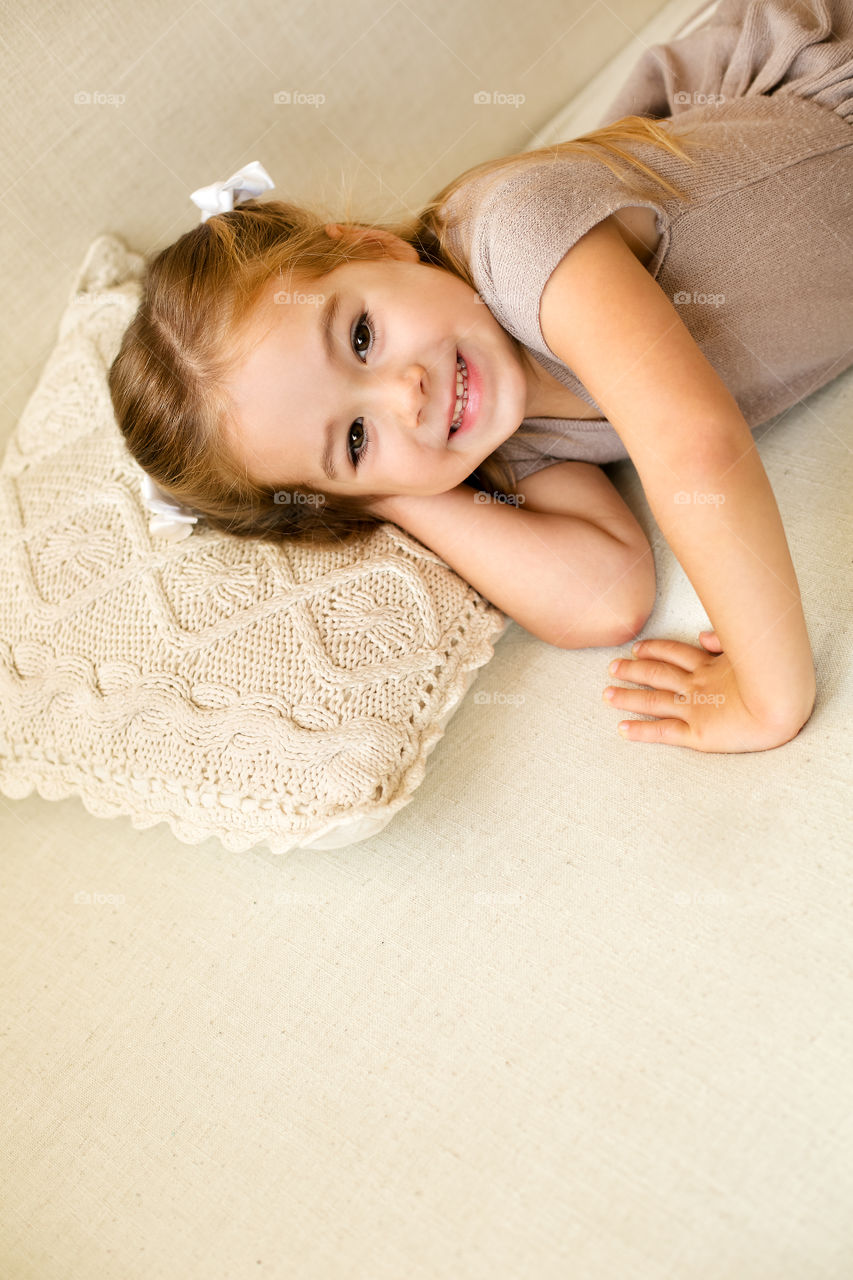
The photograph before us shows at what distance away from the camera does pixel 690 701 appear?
2.90ft

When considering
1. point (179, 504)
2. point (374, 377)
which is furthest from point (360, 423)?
point (179, 504)

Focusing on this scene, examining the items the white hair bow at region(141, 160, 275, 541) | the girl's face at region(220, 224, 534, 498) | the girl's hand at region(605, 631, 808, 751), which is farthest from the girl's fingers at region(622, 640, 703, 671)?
the white hair bow at region(141, 160, 275, 541)

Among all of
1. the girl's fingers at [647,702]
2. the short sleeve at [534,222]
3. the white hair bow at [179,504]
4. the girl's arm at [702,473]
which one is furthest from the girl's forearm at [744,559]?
the white hair bow at [179,504]

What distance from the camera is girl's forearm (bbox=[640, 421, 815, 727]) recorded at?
30.4 inches

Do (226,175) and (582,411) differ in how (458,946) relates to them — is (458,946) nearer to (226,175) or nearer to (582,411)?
(582,411)

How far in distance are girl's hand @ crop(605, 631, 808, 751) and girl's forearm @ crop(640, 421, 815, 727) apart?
0.03 m

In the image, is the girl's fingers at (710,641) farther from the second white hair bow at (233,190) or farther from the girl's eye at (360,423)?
the second white hair bow at (233,190)

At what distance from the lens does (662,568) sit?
1.05 meters

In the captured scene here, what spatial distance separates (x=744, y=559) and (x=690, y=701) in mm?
163

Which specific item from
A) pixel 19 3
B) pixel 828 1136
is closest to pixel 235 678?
pixel 828 1136

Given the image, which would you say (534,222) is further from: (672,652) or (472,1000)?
(472,1000)

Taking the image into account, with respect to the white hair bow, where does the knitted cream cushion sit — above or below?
below

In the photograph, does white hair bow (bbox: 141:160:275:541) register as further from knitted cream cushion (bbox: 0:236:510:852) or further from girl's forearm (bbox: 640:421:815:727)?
girl's forearm (bbox: 640:421:815:727)

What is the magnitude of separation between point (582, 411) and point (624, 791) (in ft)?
1.56
